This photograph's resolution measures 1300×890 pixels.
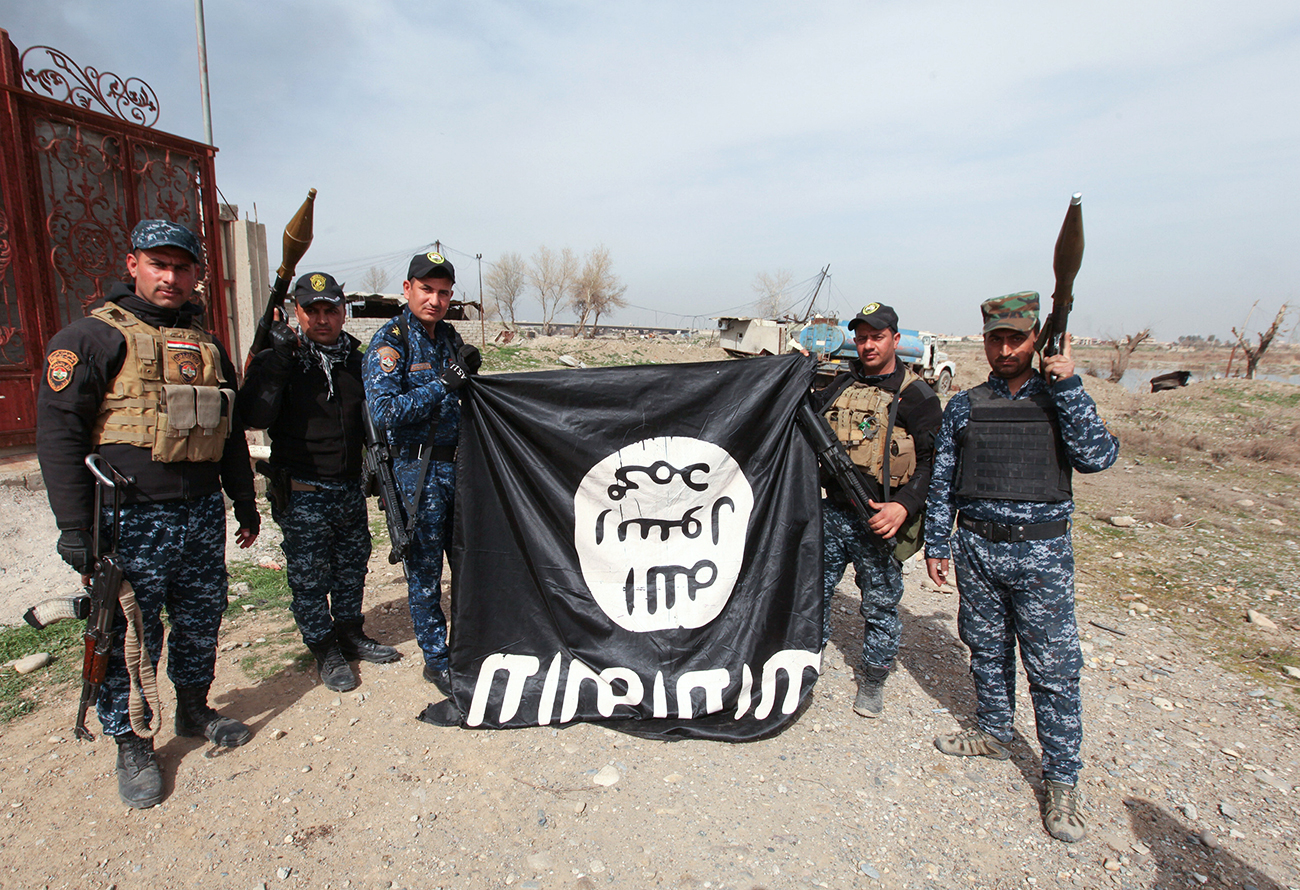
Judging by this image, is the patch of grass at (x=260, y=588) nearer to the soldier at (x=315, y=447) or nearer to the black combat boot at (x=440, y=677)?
the soldier at (x=315, y=447)

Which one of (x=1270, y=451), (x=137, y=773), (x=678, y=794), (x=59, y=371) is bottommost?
(x=678, y=794)

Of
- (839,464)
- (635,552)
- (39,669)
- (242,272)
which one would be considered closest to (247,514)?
(39,669)

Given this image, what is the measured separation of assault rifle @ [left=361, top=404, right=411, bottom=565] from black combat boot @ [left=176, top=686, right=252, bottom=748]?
1016mm

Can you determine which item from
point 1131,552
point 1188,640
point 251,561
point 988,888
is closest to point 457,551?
point 988,888

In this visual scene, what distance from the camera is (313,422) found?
3.19m

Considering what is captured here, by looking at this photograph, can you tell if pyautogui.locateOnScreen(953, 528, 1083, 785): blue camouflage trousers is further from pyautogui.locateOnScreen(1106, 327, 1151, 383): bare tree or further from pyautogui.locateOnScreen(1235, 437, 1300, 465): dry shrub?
pyautogui.locateOnScreen(1106, 327, 1151, 383): bare tree

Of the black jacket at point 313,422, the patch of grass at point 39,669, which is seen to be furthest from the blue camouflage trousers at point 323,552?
the patch of grass at point 39,669

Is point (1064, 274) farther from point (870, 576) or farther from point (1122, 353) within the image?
point (1122, 353)

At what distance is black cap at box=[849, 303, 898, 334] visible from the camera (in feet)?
10.2

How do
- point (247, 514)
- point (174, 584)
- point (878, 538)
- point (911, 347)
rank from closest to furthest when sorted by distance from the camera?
1. point (174, 584)
2. point (247, 514)
3. point (878, 538)
4. point (911, 347)

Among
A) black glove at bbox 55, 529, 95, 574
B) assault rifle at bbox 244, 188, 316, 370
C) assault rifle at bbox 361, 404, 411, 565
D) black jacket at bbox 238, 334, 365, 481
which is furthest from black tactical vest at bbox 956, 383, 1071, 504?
black glove at bbox 55, 529, 95, 574

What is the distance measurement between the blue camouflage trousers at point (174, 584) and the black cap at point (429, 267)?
4.50 feet

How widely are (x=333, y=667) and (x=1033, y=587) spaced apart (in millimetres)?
3462

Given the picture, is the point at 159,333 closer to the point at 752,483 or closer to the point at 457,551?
the point at 457,551
